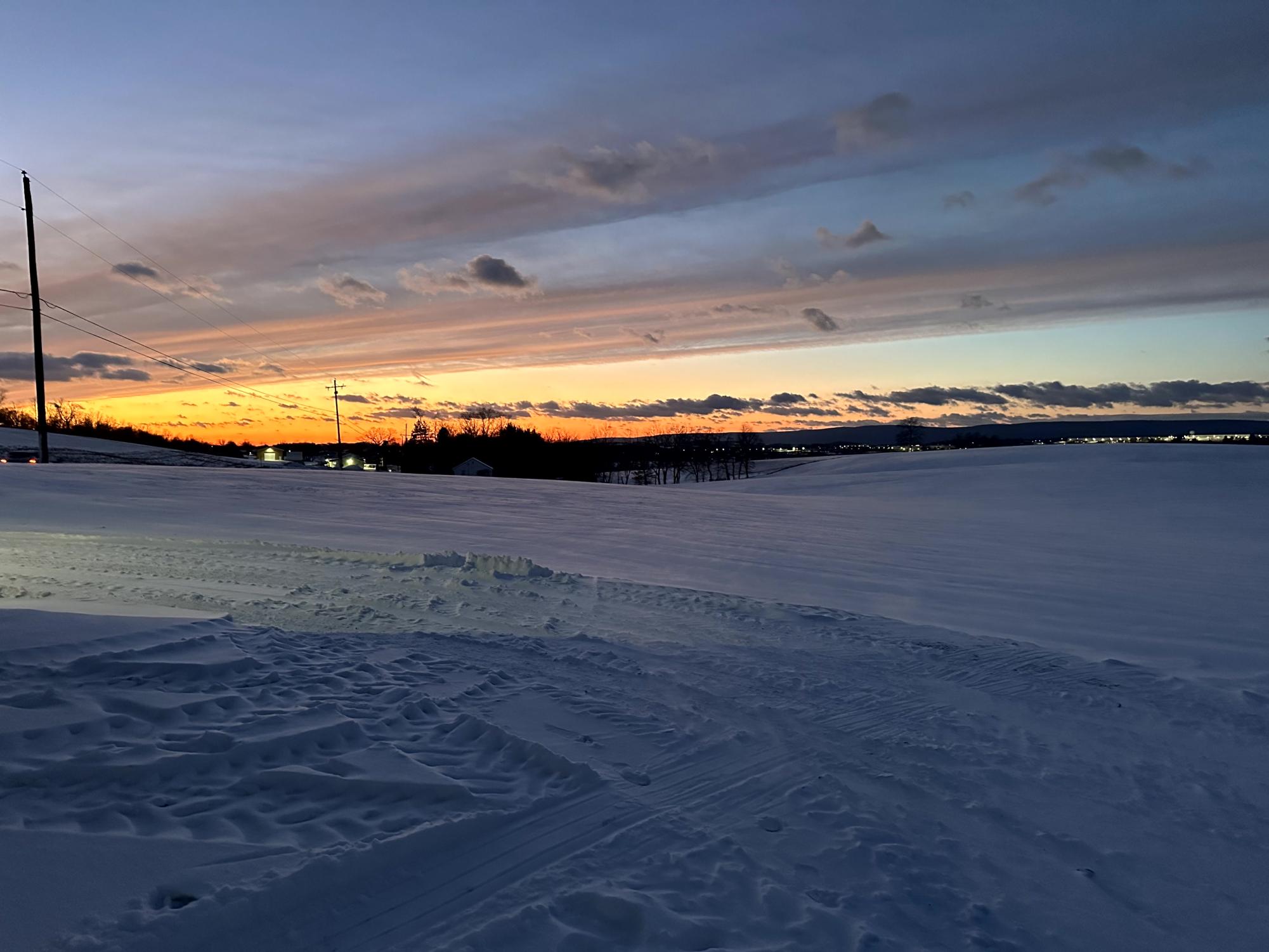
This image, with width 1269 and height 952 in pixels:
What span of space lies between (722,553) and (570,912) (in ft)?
29.8

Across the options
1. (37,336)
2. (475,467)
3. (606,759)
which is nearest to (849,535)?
(606,759)

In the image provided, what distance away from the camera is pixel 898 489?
97.9 feet

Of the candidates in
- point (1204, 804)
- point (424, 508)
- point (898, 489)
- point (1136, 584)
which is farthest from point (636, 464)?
point (1204, 804)

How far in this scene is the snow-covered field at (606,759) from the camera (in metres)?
2.81

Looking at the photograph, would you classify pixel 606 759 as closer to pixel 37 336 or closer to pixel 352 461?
pixel 37 336

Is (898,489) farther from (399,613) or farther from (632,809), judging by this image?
(632,809)

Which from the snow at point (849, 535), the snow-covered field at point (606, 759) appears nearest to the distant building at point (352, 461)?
the snow at point (849, 535)

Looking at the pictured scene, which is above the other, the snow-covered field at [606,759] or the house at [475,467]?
the house at [475,467]

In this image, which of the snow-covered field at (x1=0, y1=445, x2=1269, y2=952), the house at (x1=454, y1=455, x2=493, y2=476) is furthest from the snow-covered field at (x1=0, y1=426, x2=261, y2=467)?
the house at (x1=454, y1=455, x2=493, y2=476)

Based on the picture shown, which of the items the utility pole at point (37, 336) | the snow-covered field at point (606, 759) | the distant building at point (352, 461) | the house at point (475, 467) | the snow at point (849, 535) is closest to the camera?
the snow-covered field at point (606, 759)

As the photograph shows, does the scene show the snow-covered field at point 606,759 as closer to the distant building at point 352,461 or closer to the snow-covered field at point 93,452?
the snow-covered field at point 93,452

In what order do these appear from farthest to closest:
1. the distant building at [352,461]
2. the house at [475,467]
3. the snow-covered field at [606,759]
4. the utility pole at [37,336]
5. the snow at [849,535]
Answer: the house at [475,467]
the distant building at [352,461]
the utility pole at [37,336]
the snow at [849,535]
the snow-covered field at [606,759]

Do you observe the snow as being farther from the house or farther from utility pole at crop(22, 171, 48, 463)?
the house

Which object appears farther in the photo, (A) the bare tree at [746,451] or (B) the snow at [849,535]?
(A) the bare tree at [746,451]
